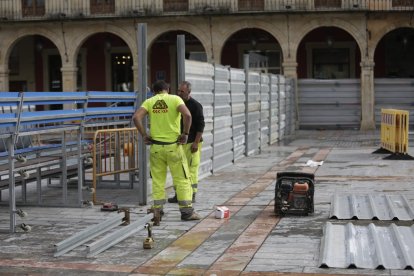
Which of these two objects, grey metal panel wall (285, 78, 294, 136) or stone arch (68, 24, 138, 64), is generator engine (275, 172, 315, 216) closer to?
grey metal panel wall (285, 78, 294, 136)

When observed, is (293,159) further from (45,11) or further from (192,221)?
(45,11)

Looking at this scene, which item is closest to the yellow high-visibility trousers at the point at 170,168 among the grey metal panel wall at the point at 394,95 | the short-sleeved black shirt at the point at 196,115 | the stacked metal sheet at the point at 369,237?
the short-sleeved black shirt at the point at 196,115

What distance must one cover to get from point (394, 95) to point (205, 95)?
721 inches

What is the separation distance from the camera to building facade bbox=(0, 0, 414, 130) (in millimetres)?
29703

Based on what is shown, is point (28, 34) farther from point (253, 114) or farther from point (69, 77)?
point (253, 114)

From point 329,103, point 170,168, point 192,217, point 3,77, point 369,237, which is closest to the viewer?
point 369,237

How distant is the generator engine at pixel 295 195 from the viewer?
9438 millimetres

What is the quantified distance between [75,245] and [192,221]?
6.52 feet

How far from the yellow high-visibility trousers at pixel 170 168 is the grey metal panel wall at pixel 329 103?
20999mm

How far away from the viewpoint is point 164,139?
9.13m

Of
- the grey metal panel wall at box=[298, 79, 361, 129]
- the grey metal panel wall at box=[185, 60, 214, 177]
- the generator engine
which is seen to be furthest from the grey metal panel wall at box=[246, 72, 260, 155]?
the grey metal panel wall at box=[298, 79, 361, 129]

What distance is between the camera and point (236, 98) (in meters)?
16.6

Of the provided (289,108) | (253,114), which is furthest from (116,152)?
(289,108)

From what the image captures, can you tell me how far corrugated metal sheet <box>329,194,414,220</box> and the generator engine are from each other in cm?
37
